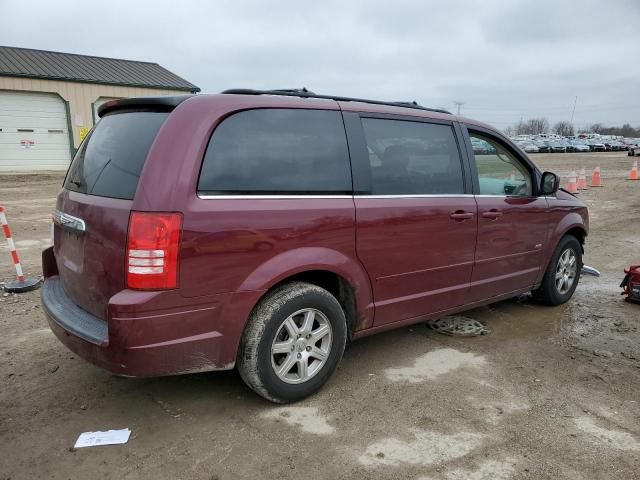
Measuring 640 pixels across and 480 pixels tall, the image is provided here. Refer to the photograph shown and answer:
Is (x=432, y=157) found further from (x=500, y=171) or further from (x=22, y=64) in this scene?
(x=22, y=64)

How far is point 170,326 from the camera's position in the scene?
2.71m

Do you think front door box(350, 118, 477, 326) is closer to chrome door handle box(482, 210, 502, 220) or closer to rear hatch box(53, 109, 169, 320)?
chrome door handle box(482, 210, 502, 220)

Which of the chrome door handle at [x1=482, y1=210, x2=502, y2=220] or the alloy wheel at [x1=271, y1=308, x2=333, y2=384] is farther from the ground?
the chrome door handle at [x1=482, y1=210, x2=502, y2=220]

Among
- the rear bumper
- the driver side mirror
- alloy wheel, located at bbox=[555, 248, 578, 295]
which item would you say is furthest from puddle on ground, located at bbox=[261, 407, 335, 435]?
alloy wheel, located at bbox=[555, 248, 578, 295]

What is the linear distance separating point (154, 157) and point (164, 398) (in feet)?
5.33

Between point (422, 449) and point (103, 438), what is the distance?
180 centimetres

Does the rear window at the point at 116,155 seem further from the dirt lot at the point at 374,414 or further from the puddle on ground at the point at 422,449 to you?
the puddle on ground at the point at 422,449

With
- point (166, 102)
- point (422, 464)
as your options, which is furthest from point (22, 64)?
point (422, 464)

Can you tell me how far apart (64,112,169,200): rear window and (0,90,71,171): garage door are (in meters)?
A: 21.8

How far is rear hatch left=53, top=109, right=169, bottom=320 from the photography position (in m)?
2.74

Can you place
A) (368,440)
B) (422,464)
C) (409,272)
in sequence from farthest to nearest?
(409,272)
(368,440)
(422,464)

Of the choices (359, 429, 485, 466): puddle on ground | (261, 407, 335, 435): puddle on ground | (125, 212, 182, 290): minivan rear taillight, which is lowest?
(261, 407, 335, 435): puddle on ground

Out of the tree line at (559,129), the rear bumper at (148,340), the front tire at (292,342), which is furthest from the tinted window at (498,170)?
the tree line at (559,129)

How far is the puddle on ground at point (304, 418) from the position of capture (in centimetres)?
302
